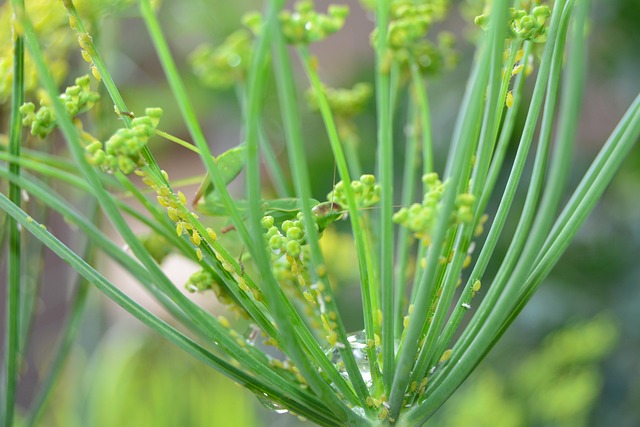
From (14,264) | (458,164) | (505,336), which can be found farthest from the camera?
(505,336)

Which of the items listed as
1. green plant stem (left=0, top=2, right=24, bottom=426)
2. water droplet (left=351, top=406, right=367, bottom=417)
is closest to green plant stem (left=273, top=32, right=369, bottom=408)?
water droplet (left=351, top=406, right=367, bottom=417)

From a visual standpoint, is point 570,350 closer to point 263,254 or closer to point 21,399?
point 263,254

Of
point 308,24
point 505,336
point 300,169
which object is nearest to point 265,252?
point 300,169

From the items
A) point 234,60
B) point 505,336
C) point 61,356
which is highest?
point 234,60

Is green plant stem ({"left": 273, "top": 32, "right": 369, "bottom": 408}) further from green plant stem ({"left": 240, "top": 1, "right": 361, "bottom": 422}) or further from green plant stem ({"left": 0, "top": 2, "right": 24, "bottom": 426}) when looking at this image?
green plant stem ({"left": 0, "top": 2, "right": 24, "bottom": 426})

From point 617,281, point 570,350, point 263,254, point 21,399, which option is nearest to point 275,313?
point 263,254

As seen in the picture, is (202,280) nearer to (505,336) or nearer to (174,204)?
(174,204)
